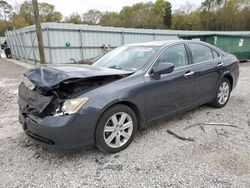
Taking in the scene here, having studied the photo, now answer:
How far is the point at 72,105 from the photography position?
2.63 m

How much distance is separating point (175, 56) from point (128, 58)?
0.80 meters

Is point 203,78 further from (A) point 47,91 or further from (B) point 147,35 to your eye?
(B) point 147,35

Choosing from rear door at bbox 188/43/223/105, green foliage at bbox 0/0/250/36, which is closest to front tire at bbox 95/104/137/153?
rear door at bbox 188/43/223/105

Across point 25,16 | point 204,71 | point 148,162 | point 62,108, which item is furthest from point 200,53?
point 25,16

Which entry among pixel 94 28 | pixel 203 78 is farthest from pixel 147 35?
pixel 203 78

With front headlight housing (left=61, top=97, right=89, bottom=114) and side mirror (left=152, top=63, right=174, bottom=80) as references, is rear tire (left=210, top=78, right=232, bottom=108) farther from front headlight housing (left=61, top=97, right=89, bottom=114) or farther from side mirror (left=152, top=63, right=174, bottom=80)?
front headlight housing (left=61, top=97, right=89, bottom=114)

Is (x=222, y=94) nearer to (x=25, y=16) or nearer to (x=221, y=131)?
(x=221, y=131)

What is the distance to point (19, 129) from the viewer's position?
156 inches

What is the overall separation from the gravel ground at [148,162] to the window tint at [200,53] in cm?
123

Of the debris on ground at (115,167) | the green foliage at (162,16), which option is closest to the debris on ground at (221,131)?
the debris on ground at (115,167)

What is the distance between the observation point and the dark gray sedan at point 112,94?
8.70 feet

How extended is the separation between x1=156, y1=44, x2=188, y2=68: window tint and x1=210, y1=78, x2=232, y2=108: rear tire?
1.22 metres

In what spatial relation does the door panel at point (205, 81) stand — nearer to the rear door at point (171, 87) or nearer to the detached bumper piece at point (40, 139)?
the rear door at point (171, 87)

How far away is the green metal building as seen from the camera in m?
12.9
